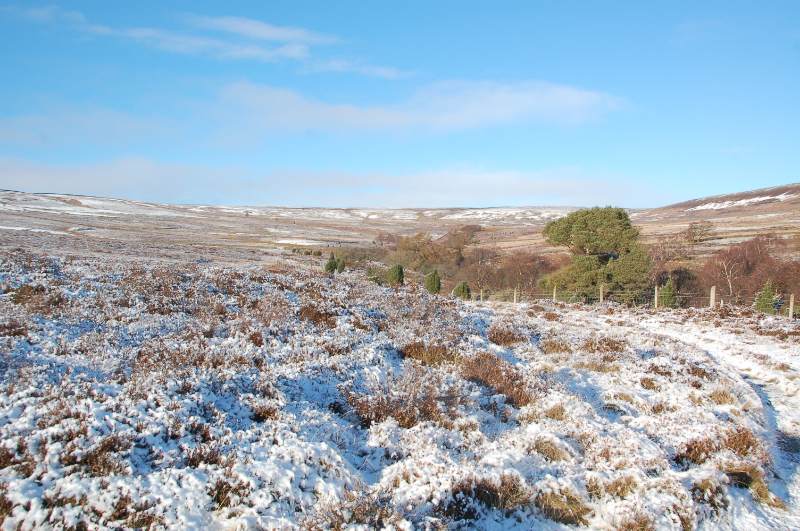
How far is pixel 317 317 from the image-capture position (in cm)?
1033

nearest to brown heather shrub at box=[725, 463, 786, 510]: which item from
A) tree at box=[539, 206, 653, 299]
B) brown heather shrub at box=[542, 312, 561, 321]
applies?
brown heather shrub at box=[542, 312, 561, 321]

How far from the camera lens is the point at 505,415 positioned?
266 inches

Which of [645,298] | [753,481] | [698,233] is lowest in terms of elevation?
[645,298]

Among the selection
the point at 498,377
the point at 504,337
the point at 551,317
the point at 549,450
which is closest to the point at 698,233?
the point at 551,317

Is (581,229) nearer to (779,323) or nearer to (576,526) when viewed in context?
(779,323)

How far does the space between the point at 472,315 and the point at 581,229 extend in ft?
79.7

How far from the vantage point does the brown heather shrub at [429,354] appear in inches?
344

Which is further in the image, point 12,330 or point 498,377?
point 498,377

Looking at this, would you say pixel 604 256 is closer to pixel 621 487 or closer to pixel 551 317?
pixel 551 317

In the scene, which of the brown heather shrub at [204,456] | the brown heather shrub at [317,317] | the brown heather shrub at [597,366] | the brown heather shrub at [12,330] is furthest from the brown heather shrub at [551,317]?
the brown heather shrub at [12,330]

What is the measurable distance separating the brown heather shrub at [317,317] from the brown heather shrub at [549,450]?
210 inches

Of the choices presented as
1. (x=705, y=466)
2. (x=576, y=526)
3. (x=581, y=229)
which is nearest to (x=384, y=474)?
(x=576, y=526)

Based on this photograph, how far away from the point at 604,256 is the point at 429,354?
3009cm

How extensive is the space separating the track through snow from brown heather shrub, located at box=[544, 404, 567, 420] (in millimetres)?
2247
